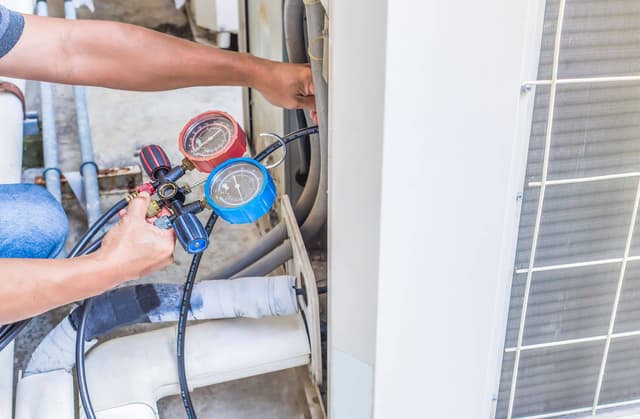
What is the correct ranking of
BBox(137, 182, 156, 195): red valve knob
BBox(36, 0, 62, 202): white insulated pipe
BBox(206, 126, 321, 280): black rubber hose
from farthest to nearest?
BBox(36, 0, 62, 202): white insulated pipe
BBox(206, 126, 321, 280): black rubber hose
BBox(137, 182, 156, 195): red valve knob

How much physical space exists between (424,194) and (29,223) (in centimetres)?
77

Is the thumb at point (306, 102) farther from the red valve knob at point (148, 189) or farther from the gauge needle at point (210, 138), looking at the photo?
the red valve knob at point (148, 189)

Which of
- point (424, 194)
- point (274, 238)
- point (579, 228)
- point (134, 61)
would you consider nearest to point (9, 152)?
point (134, 61)

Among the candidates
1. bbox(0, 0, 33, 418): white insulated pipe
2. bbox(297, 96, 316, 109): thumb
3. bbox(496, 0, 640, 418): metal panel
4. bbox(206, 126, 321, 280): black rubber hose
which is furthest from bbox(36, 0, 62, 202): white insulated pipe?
bbox(496, 0, 640, 418): metal panel

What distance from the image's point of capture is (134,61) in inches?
49.4

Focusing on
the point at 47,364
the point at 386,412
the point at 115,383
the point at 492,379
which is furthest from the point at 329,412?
the point at 47,364

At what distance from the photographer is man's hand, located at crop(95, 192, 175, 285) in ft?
3.22

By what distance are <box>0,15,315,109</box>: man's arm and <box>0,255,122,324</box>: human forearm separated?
1.47 ft

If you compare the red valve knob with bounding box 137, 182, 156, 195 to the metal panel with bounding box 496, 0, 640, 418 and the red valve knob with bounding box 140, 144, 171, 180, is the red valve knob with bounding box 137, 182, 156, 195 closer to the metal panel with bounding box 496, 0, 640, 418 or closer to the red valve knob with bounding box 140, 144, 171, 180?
the red valve knob with bounding box 140, 144, 171, 180

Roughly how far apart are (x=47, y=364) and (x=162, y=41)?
657 mm

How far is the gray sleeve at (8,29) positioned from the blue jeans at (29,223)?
27cm

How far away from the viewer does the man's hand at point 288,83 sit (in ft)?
4.08

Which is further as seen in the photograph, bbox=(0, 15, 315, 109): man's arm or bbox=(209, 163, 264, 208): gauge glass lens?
bbox=(0, 15, 315, 109): man's arm

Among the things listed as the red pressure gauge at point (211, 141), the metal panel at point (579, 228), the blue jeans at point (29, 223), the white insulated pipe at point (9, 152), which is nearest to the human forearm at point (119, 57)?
the red pressure gauge at point (211, 141)
